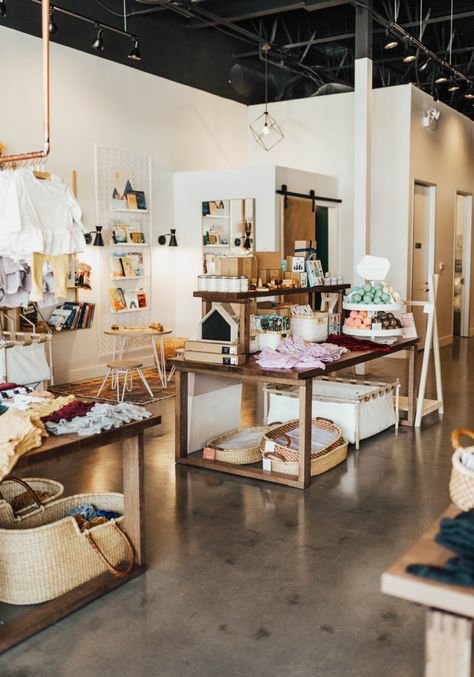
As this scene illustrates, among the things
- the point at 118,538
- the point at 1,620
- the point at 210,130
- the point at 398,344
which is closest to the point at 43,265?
the point at 118,538

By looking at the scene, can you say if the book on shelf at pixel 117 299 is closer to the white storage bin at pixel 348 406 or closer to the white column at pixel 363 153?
the white column at pixel 363 153

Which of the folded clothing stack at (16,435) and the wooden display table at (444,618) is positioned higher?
the folded clothing stack at (16,435)

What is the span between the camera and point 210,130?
11.1 metres

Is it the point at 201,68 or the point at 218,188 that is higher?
the point at 201,68

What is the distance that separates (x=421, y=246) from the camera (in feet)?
36.3

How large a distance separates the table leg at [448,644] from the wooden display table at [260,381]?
3.06 m

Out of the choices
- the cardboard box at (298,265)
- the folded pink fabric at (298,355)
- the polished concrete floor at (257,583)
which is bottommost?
the polished concrete floor at (257,583)

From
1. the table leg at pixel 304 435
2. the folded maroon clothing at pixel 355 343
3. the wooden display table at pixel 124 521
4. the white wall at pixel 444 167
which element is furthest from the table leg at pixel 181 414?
the white wall at pixel 444 167

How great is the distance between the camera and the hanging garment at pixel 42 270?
12.4 feet

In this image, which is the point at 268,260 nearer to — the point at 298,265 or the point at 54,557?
the point at 298,265

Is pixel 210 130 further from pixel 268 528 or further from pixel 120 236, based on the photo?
pixel 268 528

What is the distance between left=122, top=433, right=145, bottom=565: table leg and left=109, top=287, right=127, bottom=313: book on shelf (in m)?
5.97

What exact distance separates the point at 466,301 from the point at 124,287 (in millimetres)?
→ 6787

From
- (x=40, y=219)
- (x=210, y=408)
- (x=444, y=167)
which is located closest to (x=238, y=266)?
(x=210, y=408)
